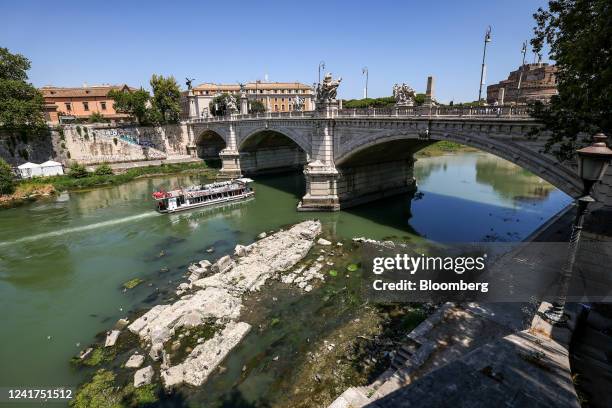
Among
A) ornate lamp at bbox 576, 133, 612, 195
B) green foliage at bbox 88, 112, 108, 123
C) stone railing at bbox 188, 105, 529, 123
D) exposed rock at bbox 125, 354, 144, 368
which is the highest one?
green foliage at bbox 88, 112, 108, 123

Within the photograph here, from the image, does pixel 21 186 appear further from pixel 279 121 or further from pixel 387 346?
pixel 387 346

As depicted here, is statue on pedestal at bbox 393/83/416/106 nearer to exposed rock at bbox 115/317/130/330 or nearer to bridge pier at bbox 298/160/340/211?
bridge pier at bbox 298/160/340/211

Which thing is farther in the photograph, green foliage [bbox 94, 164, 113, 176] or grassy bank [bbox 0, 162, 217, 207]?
green foliage [bbox 94, 164, 113, 176]

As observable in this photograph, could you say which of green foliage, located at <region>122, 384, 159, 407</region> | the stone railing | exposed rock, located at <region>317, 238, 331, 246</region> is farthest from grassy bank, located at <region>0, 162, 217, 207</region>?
green foliage, located at <region>122, 384, 159, 407</region>

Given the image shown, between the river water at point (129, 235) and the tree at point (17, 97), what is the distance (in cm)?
1056

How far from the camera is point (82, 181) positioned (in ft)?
125

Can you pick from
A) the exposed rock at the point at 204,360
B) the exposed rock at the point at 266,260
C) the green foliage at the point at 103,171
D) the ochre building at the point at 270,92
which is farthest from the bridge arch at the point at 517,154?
the ochre building at the point at 270,92

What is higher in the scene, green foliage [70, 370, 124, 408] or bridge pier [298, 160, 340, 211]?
bridge pier [298, 160, 340, 211]

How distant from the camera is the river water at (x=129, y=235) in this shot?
13.1 m

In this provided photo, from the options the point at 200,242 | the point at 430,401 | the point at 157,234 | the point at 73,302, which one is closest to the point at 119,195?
the point at 157,234

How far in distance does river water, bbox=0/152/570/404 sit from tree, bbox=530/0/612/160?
35.1ft

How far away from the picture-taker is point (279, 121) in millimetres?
32875

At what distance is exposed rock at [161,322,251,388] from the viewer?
9938 millimetres

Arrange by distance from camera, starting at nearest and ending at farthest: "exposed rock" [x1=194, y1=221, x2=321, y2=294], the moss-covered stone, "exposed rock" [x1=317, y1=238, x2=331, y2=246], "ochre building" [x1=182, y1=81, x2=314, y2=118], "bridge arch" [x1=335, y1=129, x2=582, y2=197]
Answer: the moss-covered stone, "bridge arch" [x1=335, y1=129, x2=582, y2=197], "exposed rock" [x1=194, y1=221, x2=321, y2=294], "exposed rock" [x1=317, y1=238, x2=331, y2=246], "ochre building" [x1=182, y1=81, x2=314, y2=118]
